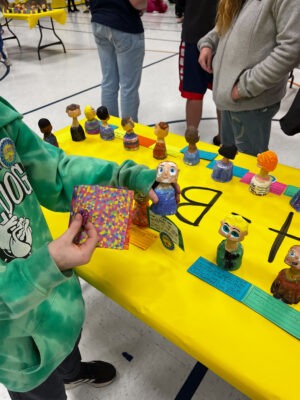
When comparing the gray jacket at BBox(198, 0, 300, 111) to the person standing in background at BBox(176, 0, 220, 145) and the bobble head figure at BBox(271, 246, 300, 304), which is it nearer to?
the person standing in background at BBox(176, 0, 220, 145)

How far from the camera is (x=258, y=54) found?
1.04 metres

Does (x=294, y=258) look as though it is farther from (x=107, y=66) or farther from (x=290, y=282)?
(x=107, y=66)

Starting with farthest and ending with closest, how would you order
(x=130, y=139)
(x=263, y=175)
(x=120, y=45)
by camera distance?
(x=120, y=45)
(x=130, y=139)
(x=263, y=175)

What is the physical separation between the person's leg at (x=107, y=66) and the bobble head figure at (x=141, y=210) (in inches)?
50.9

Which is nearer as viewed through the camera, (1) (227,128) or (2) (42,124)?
(2) (42,124)

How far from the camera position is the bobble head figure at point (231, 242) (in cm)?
63

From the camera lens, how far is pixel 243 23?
102cm

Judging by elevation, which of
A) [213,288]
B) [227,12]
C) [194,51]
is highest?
[227,12]

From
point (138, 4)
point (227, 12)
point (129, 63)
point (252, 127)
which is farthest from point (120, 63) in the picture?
point (252, 127)

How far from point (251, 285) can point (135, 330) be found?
58cm

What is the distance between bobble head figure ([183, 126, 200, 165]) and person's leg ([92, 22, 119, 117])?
1.04 m

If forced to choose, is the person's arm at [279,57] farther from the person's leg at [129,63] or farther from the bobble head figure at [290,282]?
the person's leg at [129,63]

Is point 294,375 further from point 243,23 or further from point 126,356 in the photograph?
point 243,23

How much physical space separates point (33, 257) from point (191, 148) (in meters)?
0.67
